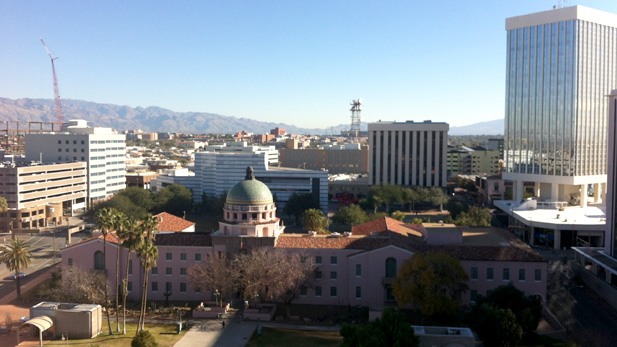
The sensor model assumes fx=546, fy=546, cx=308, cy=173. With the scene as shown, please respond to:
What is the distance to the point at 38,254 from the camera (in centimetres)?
9562

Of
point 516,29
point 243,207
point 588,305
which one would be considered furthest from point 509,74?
point 243,207

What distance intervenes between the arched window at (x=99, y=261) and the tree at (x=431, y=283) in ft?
122

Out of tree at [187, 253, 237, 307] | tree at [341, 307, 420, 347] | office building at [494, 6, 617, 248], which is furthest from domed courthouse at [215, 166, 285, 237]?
office building at [494, 6, 617, 248]

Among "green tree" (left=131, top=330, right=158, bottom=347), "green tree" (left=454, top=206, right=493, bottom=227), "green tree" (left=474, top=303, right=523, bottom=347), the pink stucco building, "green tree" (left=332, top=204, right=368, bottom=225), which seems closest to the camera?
"green tree" (left=474, top=303, right=523, bottom=347)

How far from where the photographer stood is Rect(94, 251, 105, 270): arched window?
6994cm

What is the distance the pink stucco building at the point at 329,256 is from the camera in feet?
213

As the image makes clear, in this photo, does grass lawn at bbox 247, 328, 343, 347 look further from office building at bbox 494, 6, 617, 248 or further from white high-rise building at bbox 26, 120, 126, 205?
white high-rise building at bbox 26, 120, 126, 205

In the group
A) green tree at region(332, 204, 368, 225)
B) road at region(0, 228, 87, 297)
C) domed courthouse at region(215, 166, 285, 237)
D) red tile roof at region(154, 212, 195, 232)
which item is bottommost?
road at region(0, 228, 87, 297)

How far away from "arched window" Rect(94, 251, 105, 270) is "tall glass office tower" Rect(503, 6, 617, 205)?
100.0m

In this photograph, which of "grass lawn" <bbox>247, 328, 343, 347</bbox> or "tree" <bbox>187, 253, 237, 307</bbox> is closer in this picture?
"grass lawn" <bbox>247, 328, 343, 347</bbox>

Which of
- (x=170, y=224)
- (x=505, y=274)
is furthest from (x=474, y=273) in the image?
(x=170, y=224)

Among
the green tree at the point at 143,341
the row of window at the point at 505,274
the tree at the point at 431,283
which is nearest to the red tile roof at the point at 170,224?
the green tree at the point at 143,341

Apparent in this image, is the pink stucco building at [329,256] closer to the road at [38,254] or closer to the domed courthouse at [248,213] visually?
the domed courthouse at [248,213]

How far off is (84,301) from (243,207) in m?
21.5
